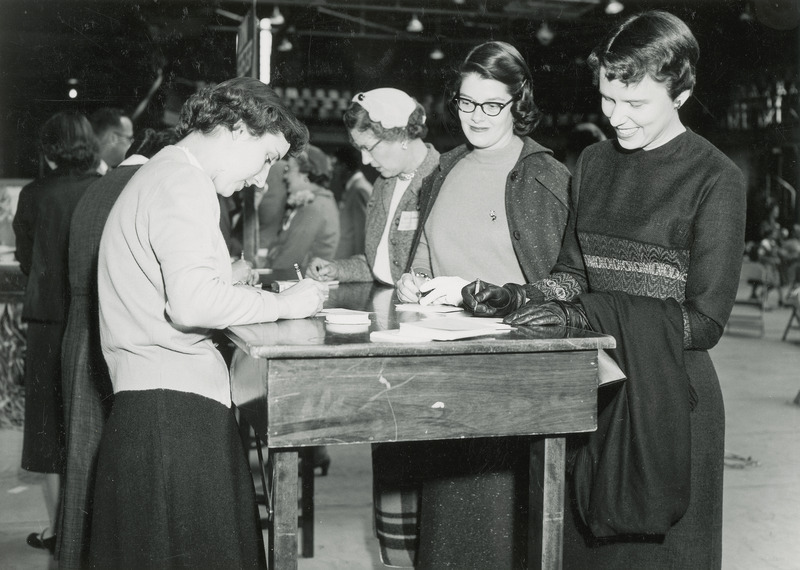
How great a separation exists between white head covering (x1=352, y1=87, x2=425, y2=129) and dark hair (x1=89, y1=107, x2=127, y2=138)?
5.38ft

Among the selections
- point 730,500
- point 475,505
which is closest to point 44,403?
point 475,505

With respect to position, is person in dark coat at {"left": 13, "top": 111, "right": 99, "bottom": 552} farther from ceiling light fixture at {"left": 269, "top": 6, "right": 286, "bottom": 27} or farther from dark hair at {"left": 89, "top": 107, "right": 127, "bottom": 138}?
ceiling light fixture at {"left": 269, "top": 6, "right": 286, "bottom": 27}

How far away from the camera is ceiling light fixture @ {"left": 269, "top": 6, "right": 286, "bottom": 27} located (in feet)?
32.4

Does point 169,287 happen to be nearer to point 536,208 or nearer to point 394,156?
point 536,208

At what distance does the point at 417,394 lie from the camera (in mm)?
1722

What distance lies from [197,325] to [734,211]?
1.23 m

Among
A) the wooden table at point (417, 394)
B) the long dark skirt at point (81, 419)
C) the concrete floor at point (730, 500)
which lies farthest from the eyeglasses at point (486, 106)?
the concrete floor at point (730, 500)

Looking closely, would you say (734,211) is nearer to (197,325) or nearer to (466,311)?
(466,311)

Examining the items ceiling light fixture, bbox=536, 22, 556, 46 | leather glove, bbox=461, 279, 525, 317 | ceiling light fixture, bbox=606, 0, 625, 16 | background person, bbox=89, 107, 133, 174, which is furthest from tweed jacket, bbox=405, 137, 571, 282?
ceiling light fixture, bbox=536, 22, 556, 46

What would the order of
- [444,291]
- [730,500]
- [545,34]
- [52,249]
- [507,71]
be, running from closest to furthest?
[444,291] → [507,71] → [52,249] → [730,500] → [545,34]

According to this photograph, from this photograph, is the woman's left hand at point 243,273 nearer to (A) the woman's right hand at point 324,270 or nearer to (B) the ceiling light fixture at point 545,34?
(A) the woman's right hand at point 324,270

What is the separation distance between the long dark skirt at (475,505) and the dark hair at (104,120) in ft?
8.56

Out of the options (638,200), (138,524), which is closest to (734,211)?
(638,200)

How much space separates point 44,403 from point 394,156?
1.85 meters
